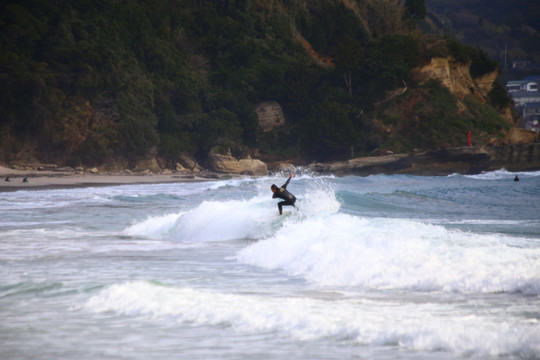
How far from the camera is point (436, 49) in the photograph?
6950 cm

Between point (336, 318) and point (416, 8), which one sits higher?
point (416, 8)

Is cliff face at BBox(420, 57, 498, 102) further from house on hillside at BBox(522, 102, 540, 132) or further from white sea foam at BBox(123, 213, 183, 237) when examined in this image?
white sea foam at BBox(123, 213, 183, 237)

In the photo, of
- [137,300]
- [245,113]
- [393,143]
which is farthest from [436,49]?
[137,300]

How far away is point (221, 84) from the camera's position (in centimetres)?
7125

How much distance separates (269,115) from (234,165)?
38.3 ft

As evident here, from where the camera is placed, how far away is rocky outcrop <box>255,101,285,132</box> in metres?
71.4

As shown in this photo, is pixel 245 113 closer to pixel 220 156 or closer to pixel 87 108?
pixel 220 156

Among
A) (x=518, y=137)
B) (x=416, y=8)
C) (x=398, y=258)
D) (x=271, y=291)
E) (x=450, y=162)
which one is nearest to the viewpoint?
(x=271, y=291)

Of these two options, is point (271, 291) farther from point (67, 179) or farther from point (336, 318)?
point (67, 179)

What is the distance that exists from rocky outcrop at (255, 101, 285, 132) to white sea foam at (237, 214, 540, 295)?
191 feet

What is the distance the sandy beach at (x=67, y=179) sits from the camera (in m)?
39.2

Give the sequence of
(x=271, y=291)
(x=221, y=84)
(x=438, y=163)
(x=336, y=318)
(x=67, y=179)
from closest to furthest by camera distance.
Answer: (x=336, y=318) → (x=271, y=291) → (x=67, y=179) → (x=438, y=163) → (x=221, y=84)

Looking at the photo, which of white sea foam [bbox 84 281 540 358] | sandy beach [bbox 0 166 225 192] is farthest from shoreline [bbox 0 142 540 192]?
white sea foam [bbox 84 281 540 358]

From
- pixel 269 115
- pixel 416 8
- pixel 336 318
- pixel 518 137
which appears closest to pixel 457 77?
pixel 518 137
